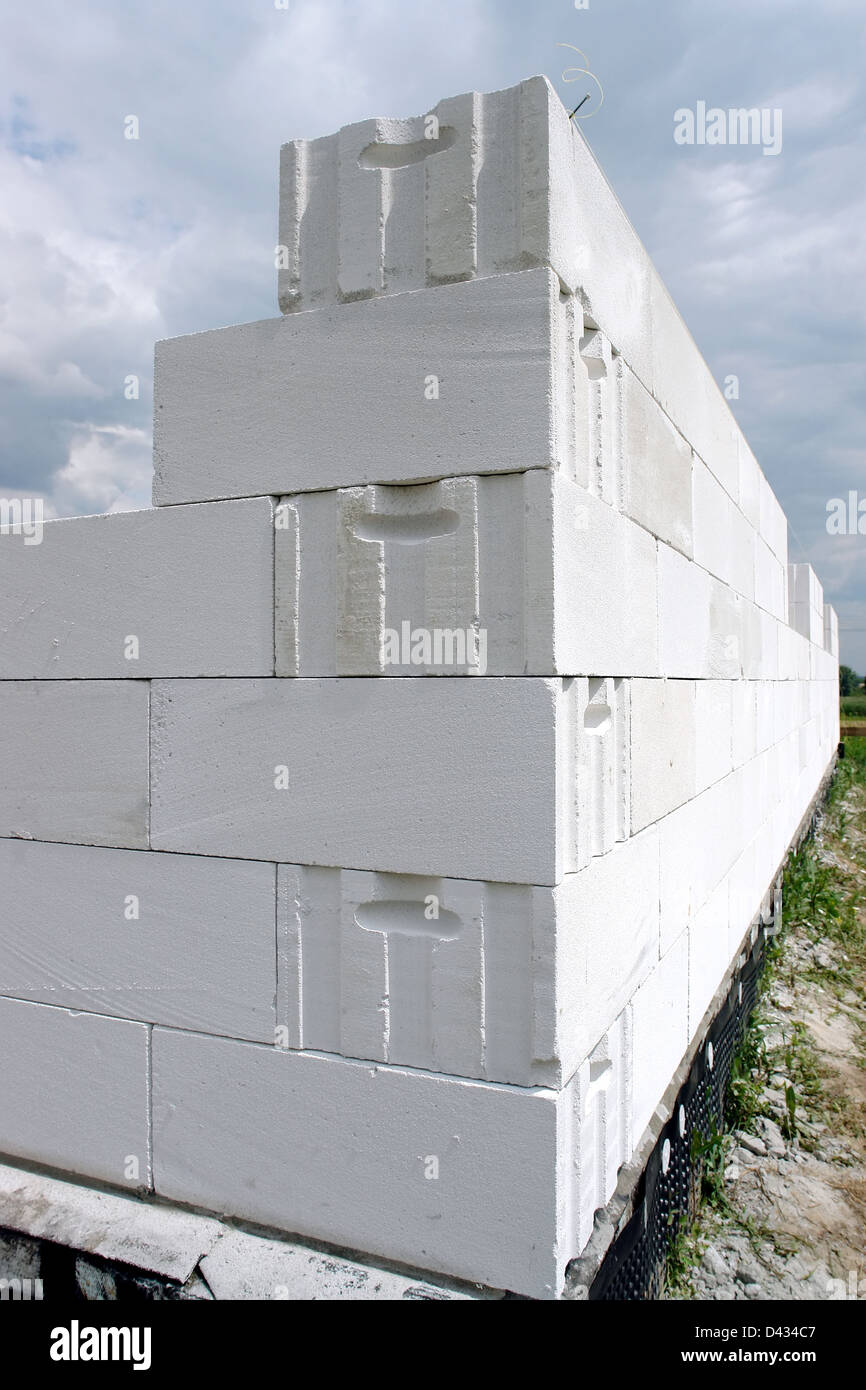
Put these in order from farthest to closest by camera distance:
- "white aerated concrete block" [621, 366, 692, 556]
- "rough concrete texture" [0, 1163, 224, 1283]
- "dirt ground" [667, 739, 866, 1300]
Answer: "dirt ground" [667, 739, 866, 1300] → "white aerated concrete block" [621, 366, 692, 556] → "rough concrete texture" [0, 1163, 224, 1283]

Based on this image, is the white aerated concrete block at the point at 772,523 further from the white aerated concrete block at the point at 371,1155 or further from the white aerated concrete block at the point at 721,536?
the white aerated concrete block at the point at 371,1155

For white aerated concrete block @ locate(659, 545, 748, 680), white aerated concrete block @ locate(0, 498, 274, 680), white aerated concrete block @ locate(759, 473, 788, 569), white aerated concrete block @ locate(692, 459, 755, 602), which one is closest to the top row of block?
white aerated concrete block @ locate(0, 498, 274, 680)

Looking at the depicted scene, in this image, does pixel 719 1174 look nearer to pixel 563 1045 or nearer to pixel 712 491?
pixel 563 1045

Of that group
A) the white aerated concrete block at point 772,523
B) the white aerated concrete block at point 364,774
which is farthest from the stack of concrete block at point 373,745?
the white aerated concrete block at point 772,523

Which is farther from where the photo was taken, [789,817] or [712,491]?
[789,817]

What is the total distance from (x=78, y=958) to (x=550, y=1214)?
60.6 inches

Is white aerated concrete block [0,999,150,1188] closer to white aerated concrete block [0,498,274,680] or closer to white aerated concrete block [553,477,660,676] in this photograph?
white aerated concrete block [0,498,274,680]

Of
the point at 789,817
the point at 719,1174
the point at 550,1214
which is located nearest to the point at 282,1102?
the point at 550,1214

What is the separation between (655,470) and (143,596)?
174 centimetres

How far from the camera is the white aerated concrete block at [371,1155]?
2.10 m

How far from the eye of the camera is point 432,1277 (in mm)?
A: 2203

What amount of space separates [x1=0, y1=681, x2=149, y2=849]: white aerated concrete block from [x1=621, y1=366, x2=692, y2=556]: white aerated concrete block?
5.29ft

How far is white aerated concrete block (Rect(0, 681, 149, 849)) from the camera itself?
2635mm

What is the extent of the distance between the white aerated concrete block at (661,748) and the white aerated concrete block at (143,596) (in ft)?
3.74
